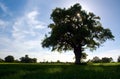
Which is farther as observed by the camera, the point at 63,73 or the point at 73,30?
the point at 73,30

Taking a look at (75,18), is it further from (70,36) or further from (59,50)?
(59,50)

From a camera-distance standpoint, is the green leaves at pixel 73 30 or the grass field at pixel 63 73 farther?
the green leaves at pixel 73 30

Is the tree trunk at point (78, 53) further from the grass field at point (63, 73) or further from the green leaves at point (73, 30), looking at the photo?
the grass field at point (63, 73)

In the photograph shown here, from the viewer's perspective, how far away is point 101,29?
5941cm

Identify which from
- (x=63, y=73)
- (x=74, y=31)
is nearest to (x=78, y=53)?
(x=74, y=31)

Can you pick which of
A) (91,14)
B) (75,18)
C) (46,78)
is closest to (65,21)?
(75,18)

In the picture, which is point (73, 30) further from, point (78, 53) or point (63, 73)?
point (63, 73)

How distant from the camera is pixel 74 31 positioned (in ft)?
184

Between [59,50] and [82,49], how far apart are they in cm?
639

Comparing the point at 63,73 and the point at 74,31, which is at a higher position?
the point at 74,31

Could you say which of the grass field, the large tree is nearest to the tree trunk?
the large tree

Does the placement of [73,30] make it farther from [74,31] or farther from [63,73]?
[63,73]

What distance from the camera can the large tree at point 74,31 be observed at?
56094 millimetres

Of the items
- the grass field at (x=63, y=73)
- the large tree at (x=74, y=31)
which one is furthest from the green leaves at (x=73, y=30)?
the grass field at (x=63, y=73)
